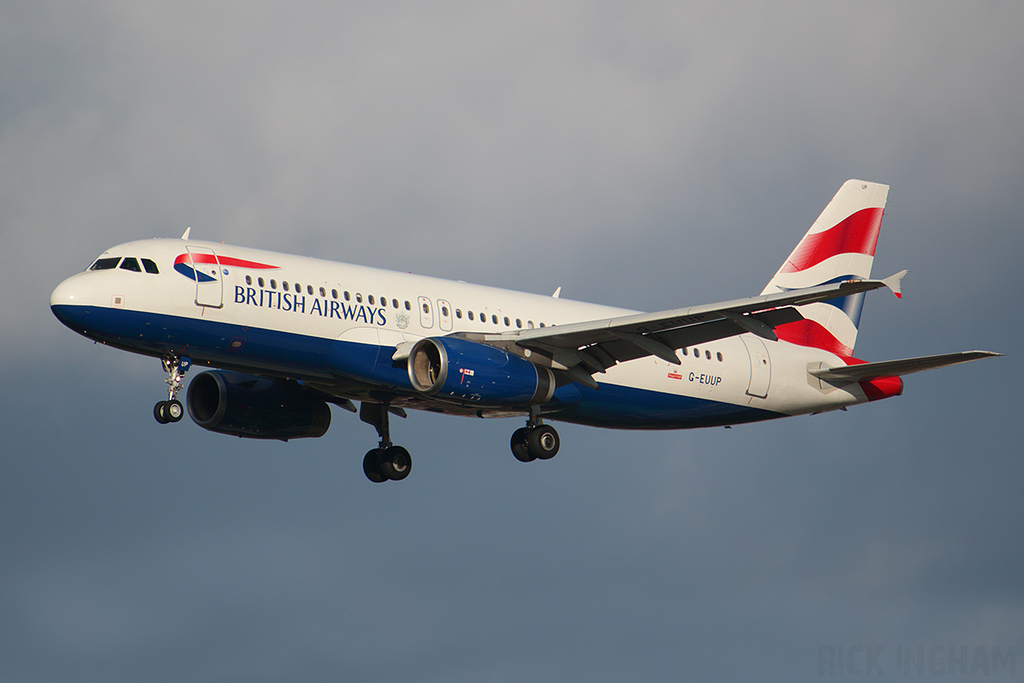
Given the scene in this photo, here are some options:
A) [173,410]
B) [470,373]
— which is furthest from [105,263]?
[470,373]

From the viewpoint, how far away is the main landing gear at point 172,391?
33469 mm

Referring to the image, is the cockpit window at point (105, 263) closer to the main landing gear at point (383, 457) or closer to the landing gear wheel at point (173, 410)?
the landing gear wheel at point (173, 410)

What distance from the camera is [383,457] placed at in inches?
1628

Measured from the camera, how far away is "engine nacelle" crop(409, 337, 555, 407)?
1352 inches

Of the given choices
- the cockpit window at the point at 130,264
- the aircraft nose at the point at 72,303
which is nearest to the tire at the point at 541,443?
the cockpit window at the point at 130,264

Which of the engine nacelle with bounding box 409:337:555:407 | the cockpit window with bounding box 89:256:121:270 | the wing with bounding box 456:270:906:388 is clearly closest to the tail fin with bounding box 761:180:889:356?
the wing with bounding box 456:270:906:388

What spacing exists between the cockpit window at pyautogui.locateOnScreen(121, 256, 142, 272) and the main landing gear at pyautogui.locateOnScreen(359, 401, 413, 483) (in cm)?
1013

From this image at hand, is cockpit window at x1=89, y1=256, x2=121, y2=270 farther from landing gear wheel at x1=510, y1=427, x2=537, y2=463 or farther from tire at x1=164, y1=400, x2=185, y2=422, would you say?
landing gear wheel at x1=510, y1=427, x2=537, y2=463

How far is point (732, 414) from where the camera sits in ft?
138

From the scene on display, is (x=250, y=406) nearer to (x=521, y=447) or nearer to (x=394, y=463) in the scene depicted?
(x=394, y=463)

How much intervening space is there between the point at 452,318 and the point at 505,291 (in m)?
2.69

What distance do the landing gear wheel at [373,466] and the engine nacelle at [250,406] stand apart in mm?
1977

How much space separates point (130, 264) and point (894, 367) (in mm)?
21991

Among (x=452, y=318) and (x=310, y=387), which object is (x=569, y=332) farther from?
(x=310, y=387)
